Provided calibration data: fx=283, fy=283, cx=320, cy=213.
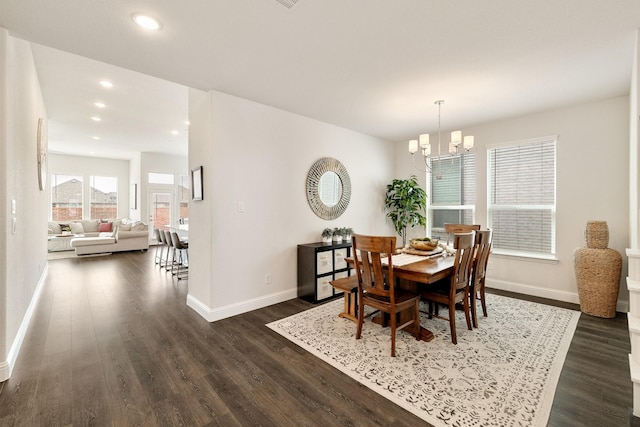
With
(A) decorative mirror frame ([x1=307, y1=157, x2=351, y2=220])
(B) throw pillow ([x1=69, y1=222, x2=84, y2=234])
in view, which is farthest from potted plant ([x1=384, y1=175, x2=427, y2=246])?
(B) throw pillow ([x1=69, y1=222, x2=84, y2=234])

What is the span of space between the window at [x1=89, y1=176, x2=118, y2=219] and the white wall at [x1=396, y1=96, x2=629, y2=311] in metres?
11.5

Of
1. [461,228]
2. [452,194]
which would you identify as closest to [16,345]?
[461,228]

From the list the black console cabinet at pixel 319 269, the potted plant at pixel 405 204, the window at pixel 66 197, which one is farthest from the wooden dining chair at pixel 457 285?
the window at pixel 66 197

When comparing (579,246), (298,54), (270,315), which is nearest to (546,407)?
(270,315)

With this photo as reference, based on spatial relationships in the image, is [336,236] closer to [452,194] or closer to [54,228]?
[452,194]

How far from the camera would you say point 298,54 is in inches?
98.3

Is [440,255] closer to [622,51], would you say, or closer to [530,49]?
[530,49]

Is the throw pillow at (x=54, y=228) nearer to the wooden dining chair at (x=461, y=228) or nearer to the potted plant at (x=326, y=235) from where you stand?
the potted plant at (x=326, y=235)

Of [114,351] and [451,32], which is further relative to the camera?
[114,351]

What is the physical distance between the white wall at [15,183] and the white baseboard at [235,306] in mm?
1507

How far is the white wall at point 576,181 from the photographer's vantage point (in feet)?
11.4

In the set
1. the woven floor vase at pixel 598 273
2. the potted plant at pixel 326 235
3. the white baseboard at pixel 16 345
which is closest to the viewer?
the white baseboard at pixel 16 345

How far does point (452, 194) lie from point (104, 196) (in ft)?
36.0

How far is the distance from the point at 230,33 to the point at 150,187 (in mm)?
8528
